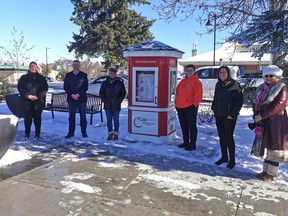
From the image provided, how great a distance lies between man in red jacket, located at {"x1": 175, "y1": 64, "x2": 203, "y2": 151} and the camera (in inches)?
237

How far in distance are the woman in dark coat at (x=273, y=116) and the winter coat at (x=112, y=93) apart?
10.4 ft

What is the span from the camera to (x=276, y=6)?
666 cm

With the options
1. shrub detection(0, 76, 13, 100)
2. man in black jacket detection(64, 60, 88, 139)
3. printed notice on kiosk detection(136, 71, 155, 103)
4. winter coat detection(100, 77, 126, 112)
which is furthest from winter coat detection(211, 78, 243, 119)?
shrub detection(0, 76, 13, 100)

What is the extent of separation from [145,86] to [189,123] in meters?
1.30

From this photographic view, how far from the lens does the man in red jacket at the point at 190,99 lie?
6012mm

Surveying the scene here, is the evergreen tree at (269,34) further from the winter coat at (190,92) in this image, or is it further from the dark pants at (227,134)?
the dark pants at (227,134)

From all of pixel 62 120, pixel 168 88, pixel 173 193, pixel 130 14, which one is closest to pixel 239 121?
pixel 168 88

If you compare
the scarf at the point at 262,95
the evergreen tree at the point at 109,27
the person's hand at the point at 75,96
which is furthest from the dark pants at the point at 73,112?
the evergreen tree at the point at 109,27

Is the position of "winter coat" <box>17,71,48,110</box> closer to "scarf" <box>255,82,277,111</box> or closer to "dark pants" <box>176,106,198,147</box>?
"dark pants" <box>176,106,198,147</box>

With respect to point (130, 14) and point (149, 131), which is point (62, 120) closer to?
point (149, 131)

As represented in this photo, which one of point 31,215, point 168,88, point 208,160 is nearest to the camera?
point 31,215

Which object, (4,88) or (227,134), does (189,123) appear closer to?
(227,134)

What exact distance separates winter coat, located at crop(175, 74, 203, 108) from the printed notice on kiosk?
0.77 metres

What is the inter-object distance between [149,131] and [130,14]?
18067mm
